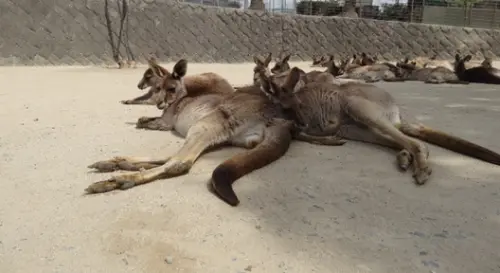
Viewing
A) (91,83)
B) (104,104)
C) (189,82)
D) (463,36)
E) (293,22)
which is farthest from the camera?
(463,36)

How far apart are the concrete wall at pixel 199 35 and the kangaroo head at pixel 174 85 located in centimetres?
689

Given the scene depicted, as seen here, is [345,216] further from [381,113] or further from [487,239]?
[381,113]

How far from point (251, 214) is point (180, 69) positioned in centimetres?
204

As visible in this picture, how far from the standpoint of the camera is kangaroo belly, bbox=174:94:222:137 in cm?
381

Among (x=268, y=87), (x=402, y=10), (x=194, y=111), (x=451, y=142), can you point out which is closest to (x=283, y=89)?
(x=268, y=87)

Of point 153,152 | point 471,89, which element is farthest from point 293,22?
point 153,152

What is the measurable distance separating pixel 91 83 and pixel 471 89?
5.94 m

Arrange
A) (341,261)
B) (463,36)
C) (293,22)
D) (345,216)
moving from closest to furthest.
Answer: (341,261), (345,216), (293,22), (463,36)

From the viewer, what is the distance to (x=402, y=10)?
1706 centimetres

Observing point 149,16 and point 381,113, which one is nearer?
point 381,113

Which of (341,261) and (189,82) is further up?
(189,82)

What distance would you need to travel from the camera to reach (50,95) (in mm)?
6266

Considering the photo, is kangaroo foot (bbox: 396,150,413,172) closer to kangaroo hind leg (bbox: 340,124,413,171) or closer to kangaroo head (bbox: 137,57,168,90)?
kangaroo hind leg (bbox: 340,124,413,171)

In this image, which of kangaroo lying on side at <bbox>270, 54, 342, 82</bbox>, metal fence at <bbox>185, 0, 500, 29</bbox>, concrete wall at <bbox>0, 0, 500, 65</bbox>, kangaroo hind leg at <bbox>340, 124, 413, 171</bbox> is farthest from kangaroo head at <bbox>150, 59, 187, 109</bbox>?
metal fence at <bbox>185, 0, 500, 29</bbox>
